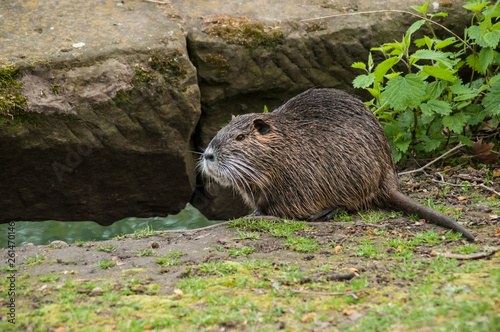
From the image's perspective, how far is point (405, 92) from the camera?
4020 millimetres

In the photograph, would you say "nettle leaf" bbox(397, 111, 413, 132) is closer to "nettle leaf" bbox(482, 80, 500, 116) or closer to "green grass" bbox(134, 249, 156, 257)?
"nettle leaf" bbox(482, 80, 500, 116)

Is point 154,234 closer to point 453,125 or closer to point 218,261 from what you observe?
point 218,261

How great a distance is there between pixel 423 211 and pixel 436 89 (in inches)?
50.6

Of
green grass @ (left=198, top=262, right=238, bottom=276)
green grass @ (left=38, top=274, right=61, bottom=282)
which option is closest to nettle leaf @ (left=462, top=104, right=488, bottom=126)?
green grass @ (left=198, top=262, right=238, bottom=276)

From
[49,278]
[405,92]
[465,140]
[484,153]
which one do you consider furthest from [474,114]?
[49,278]

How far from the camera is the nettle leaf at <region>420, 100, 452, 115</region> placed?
428 centimetres

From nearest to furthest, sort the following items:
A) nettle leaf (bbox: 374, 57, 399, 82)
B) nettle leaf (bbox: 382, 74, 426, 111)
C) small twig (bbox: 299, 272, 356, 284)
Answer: small twig (bbox: 299, 272, 356, 284), nettle leaf (bbox: 382, 74, 426, 111), nettle leaf (bbox: 374, 57, 399, 82)

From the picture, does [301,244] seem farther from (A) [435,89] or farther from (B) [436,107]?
(A) [435,89]

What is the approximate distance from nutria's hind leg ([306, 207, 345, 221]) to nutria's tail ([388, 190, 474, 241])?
45cm

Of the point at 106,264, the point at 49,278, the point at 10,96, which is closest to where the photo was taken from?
the point at 49,278

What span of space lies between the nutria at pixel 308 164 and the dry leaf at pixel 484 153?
106 cm

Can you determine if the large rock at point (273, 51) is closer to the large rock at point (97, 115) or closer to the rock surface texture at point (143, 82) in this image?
the rock surface texture at point (143, 82)

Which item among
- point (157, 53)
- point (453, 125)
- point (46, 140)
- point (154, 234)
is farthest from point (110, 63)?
point (453, 125)

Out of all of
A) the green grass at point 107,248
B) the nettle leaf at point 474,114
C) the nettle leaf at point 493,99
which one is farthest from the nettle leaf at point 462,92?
the green grass at point 107,248
